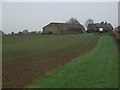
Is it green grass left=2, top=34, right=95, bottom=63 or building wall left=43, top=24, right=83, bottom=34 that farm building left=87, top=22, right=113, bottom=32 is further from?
green grass left=2, top=34, right=95, bottom=63

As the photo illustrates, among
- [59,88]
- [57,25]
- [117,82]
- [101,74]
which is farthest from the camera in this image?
[57,25]

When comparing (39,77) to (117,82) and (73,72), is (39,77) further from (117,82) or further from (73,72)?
(117,82)

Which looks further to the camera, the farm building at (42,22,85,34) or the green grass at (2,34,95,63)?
the farm building at (42,22,85,34)

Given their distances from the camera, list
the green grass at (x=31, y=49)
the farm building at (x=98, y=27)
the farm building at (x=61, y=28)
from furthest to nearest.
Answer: the farm building at (x=98, y=27) → the farm building at (x=61, y=28) → the green grass at (x=31, y=49)

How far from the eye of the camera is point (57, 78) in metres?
11.4

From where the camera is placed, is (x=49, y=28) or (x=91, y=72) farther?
(x=49, y=28)

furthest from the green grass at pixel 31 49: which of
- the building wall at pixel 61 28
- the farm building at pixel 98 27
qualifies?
the farm building at pixel 98 27

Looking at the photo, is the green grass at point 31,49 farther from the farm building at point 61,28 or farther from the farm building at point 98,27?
the farm building at point 98,27

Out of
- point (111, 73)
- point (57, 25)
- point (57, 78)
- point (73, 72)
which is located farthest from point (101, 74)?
point (57, 25)

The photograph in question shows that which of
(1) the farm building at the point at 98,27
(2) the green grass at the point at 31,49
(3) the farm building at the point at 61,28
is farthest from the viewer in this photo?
(1) the farm building at the point at 98,27

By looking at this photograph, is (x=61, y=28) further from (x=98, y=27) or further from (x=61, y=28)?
(x=98, y=27)

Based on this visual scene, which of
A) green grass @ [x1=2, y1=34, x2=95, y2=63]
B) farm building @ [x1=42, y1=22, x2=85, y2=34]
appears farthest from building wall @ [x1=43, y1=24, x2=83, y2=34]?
green grass @ [x1=2, y1=34, x2=95, y2=63]

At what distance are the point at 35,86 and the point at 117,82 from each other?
3.19 meters

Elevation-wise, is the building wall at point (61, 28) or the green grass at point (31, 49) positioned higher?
the building wall at point (61, 28)
